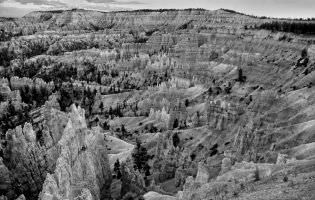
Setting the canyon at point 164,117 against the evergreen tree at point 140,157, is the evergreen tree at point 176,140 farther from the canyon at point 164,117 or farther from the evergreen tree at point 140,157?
the evergreen tree at point 140,157

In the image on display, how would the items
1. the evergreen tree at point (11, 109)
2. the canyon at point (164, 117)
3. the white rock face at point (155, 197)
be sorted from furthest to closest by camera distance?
the evergreen tree at point (11, 109) → the canyon at point (164, 117) → the white rock face at point (155, 197)

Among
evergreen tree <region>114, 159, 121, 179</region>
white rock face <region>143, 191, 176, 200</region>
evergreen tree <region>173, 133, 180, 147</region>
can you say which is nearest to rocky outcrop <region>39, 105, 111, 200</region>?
evergreen tree <region>114, 159, 121, 179</region>

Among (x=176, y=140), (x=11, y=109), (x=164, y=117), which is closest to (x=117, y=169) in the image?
(x=176, y=140)

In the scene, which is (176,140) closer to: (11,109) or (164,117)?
(164,117)

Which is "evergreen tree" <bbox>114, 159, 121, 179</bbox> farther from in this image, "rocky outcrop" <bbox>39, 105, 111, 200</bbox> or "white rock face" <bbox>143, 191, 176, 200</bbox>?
"white rock face" <bbox>143, 191, 176, 200</bbox>

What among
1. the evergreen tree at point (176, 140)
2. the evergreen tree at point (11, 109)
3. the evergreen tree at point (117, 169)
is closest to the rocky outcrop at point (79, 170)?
the evergreen tree at point (117, 169)

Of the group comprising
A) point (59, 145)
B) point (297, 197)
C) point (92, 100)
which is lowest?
point (92, 100)

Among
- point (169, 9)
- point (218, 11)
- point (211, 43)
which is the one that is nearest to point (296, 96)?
point (211, 43)

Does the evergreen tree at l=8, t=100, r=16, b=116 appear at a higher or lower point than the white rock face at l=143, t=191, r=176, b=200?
lower

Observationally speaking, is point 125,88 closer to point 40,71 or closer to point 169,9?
point 40,71
